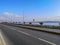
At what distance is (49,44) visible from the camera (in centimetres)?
1349

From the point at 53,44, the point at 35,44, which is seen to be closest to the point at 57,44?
the point at 53,44

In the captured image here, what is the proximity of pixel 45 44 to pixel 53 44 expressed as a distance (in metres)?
0.65

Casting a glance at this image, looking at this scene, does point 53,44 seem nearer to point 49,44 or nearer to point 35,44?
point 49,44

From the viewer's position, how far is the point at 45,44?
13.5m

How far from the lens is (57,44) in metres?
13.5

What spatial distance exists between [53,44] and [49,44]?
12.7 inches

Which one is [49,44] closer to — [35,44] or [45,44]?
[45,44]

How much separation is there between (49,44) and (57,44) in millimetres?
641

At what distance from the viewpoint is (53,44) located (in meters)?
13.5

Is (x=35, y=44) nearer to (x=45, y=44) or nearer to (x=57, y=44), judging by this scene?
(x=45, y=44)

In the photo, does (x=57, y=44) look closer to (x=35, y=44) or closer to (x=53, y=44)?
(x=53, y=44)

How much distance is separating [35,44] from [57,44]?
5.82ft

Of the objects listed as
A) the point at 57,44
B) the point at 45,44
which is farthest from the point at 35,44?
the point at 57,44
